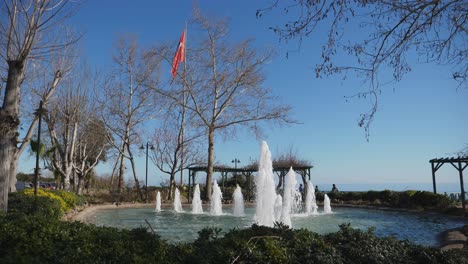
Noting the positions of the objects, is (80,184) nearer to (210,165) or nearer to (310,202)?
(210,165)

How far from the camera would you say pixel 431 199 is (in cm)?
2003

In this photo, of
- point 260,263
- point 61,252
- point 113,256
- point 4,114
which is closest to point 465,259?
point 260,263

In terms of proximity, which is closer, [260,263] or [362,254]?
[260,263]

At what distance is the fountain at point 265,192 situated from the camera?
564 inches

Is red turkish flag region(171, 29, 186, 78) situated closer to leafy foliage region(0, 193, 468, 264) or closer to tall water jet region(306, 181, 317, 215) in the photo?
tall water jet region(306, 181, 317, 215)

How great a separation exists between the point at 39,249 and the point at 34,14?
25.1 ft

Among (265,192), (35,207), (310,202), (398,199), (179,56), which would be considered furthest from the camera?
(179,56)

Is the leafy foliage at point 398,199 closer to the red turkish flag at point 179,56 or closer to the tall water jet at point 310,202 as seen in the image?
the tall water jet at point 310,202

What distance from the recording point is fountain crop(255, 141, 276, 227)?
1432 cm

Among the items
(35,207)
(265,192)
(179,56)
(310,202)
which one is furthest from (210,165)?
(35,207)

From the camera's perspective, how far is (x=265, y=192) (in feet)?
49.0

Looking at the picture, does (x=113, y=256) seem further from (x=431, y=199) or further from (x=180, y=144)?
(x=180, y=144)

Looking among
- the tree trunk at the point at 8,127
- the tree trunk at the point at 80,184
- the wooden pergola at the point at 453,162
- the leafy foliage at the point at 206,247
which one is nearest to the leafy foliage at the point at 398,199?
the wooden pergola at the point at 453,162

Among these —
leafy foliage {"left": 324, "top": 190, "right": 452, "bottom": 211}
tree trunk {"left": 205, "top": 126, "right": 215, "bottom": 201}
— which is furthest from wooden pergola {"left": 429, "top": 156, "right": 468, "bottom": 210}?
tree trunk {"left": 205, "top": 126, "right": 215, "bottom": 201}
